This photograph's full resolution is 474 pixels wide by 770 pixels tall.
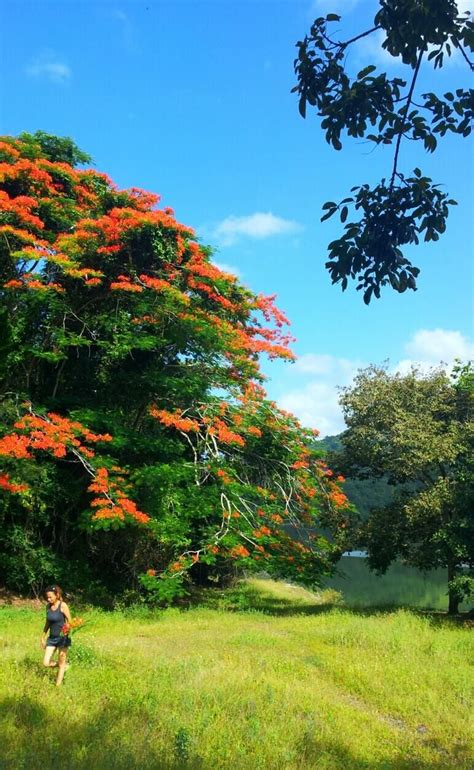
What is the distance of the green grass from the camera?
5801 mm

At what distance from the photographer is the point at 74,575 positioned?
53.9 ft

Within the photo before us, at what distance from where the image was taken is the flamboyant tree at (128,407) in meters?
15.4

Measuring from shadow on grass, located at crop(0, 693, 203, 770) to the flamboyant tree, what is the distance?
23.6 feet

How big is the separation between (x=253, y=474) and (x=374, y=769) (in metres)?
13.7

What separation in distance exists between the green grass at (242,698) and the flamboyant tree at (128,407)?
10.6 ft

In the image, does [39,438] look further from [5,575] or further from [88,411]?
[5,575]

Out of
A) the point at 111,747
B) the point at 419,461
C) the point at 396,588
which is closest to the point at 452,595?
the point at 419,461

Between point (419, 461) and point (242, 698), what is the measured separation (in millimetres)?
10638

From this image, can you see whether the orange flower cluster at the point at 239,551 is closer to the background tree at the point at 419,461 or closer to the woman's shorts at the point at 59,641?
the background tree at the point at 419,461

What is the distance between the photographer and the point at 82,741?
228 inches

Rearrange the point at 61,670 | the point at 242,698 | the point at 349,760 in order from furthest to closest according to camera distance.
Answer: the point at 61,670 < the point at 242,698 < the point at 349,760

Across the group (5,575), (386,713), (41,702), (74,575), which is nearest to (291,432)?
(74,575)

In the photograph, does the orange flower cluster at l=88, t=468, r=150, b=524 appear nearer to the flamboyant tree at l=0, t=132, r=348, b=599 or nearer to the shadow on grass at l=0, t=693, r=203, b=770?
the flamboyant tree at l=0, t=132, r=348, b=599

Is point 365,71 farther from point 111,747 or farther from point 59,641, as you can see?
point 59,641
